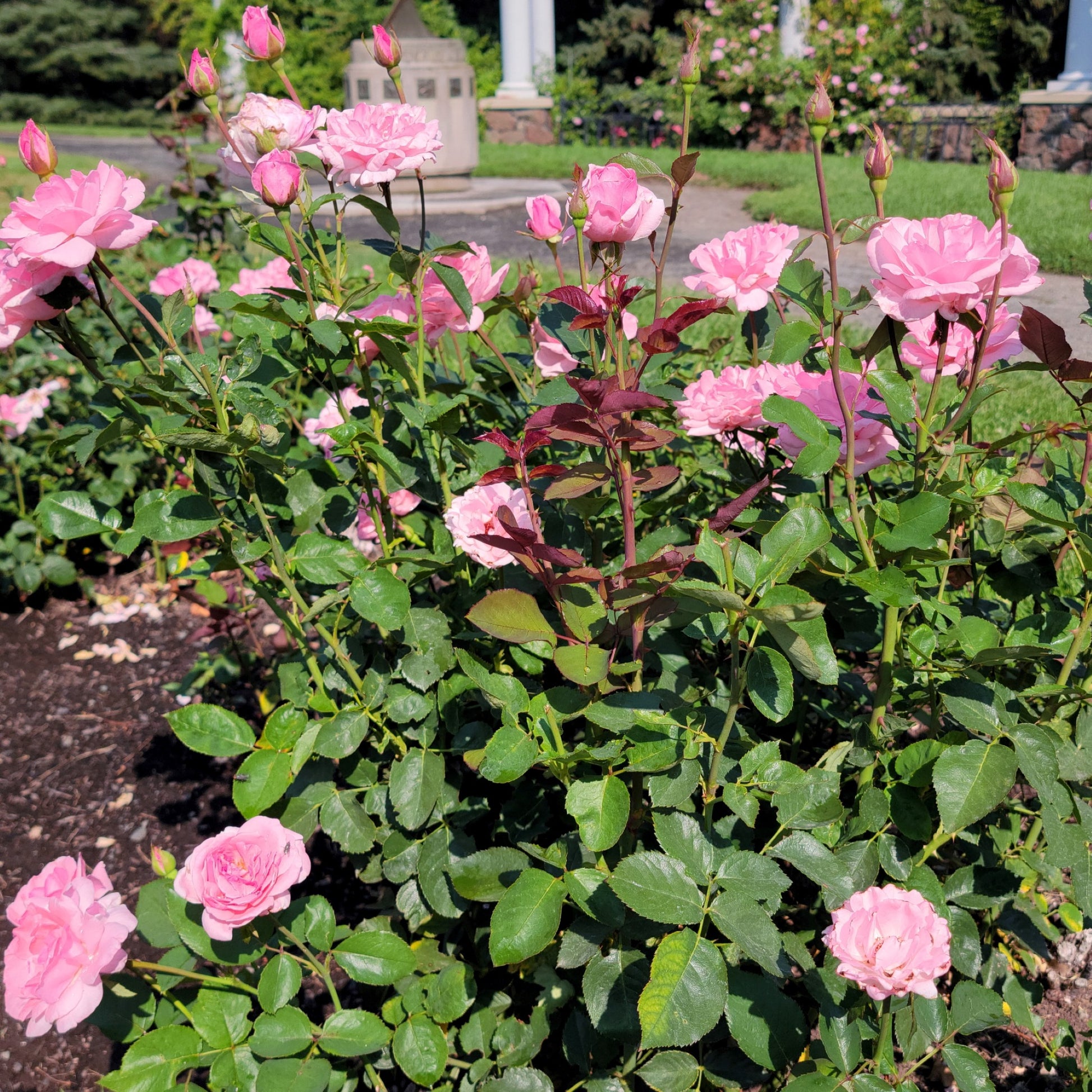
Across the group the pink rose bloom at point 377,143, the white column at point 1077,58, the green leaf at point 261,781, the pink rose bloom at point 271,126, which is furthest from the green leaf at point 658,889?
the white column at point 1077,58

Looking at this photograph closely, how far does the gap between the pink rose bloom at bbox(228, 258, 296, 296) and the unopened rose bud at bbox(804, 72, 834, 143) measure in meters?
1.04

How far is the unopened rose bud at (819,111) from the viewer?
3.06 feet

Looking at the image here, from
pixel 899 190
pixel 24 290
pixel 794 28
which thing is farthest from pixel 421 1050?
pixel 794 28

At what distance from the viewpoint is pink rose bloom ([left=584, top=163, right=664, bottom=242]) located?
3.36ft

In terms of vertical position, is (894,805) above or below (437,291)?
below

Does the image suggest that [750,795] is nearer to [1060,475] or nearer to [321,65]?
[1060,475]

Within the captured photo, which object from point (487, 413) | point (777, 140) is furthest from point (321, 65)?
point (487, 413)

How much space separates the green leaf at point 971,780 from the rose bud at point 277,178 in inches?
36.3

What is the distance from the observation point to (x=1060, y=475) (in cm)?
122

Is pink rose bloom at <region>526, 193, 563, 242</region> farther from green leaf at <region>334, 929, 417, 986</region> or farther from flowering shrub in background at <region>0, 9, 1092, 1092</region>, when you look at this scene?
green leaf at <region>334, 929, 417, 986</region>

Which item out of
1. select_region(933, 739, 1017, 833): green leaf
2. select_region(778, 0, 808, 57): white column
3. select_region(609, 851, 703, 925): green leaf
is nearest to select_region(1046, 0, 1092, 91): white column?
select_region(778, 0, 808, 57): white column

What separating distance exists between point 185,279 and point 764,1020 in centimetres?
181

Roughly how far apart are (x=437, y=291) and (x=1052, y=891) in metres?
1.31

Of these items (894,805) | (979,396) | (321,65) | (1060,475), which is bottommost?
(894,805)
